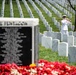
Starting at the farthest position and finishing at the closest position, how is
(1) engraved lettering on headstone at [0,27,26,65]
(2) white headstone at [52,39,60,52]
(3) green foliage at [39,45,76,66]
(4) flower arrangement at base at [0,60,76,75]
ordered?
(2) white headstone at [52,39,60,52] → (3) green foliage at [39,45,76,66] → (1) engraved lettering on headstone at [0,27,26,65] → (4) flower arrangement at base at [0,60,76,75]

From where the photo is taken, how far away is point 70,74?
34.7ft

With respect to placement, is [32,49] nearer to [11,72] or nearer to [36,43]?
[36,43]

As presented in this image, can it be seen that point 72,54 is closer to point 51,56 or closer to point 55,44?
point 51,56

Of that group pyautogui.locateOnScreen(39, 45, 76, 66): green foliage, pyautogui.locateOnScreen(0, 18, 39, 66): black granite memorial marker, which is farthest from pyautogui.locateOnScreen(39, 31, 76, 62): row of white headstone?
pyautogui.locateOnScreen(0, 18, 39, 66): black granite memorial marker

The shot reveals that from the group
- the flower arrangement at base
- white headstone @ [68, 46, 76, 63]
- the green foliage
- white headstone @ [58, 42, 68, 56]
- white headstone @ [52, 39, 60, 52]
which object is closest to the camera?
the flower arrangement at base

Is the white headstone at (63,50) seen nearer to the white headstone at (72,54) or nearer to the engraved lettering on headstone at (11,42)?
the white headstone at (72,54)

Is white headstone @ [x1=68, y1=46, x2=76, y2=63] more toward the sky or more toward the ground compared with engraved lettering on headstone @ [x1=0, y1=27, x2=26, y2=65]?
more toward the ground

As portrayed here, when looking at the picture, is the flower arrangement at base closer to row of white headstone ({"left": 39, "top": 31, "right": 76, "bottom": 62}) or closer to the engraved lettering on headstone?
the engraved lettering on headstone

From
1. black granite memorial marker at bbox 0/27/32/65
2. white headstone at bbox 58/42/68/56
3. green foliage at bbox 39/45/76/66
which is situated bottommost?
green foliage at bbox 39/45/76/66

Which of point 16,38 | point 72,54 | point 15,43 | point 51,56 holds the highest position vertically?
point 16,38

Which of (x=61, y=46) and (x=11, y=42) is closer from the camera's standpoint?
(x=11, y=42)

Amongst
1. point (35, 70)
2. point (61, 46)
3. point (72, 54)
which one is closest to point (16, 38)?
point (35, 70)

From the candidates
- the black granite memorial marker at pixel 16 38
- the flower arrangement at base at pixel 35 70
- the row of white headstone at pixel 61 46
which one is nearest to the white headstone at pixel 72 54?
the row of white headstone at pixel 61 46

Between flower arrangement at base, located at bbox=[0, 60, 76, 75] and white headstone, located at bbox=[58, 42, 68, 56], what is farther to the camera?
white headstone, located at bbox=[58, 42, 68, 56]
